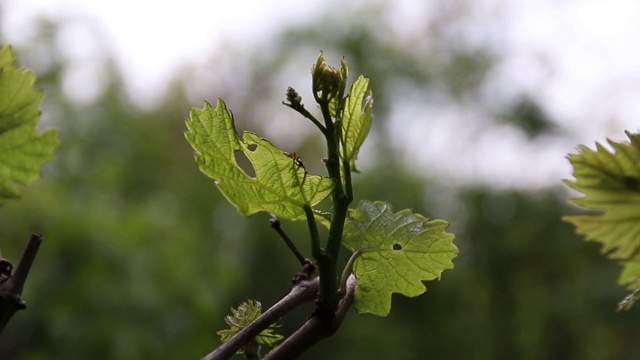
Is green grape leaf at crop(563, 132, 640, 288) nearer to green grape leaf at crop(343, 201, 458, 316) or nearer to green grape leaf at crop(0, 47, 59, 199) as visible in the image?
green grape leaf at crop(343, 201, 458, 316)

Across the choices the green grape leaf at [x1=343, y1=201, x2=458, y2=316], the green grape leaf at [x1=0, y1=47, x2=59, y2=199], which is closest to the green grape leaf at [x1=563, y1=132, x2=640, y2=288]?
the green grape leaf at [x1=343, y1=201, x2=458, y2=316]

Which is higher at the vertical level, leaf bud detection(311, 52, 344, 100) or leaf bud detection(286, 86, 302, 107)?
leaf bud detection(311, 52, 344, 100)

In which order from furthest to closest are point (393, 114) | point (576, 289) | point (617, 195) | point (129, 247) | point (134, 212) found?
point (393, 114) < point (576, 289) < point (134, 212) < point (129, 247) < point (617, 195)

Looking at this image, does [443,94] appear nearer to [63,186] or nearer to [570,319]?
[570,319]

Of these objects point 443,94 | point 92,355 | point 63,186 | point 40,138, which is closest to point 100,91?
point 63,186

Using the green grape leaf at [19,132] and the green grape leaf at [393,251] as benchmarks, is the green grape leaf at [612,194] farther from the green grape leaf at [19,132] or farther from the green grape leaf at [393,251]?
the green grape leaf at [19,132]
